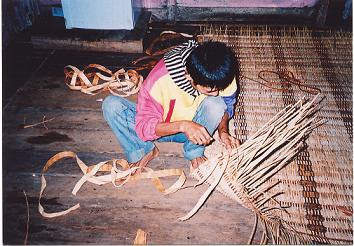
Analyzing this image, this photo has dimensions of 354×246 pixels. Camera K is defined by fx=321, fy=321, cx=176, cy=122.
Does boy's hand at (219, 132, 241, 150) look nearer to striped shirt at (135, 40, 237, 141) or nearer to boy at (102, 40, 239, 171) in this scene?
boy at (102, 40, 239, 171)

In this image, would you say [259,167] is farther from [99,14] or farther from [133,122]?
[99,14]

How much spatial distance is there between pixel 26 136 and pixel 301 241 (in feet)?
7.07

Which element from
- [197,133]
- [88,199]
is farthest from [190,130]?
[88,199]

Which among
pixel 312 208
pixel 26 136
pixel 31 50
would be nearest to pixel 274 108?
pixel 312 208

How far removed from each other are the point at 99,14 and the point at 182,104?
209cm

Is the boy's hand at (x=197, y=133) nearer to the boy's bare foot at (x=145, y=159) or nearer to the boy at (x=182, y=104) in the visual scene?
the boy at (x=182, y=104)

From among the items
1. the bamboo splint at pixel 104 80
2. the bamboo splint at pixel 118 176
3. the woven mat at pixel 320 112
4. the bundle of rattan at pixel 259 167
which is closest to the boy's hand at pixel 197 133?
the bundle of rattan at pixel 259 167

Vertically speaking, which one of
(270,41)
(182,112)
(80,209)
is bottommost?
(80,209)

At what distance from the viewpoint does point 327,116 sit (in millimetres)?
2717

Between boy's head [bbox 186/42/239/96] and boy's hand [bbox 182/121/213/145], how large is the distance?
11.2 inches

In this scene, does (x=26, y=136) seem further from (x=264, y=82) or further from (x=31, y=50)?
(x=264, y=82)

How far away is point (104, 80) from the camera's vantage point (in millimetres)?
3199

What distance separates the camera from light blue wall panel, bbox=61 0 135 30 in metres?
3.47

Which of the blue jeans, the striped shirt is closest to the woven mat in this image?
the blue jeans
